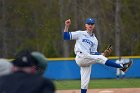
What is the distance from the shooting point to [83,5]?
4088 centimetres

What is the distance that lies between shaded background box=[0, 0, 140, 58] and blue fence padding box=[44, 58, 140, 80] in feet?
53.7

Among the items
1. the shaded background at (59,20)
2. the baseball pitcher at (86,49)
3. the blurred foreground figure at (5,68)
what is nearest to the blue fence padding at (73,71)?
the baseball pitcher at (86,49)

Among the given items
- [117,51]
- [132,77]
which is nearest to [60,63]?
[132,77]

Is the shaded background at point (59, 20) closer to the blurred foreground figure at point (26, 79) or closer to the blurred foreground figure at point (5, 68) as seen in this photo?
the blurred foreground figure at point (5, 68)

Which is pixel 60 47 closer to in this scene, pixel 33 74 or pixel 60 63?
→ pixel 60 63

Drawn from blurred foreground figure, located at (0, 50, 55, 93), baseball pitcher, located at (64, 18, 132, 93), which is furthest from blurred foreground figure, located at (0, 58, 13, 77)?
baseball pitcher, located at (64, 18, 132, 93)

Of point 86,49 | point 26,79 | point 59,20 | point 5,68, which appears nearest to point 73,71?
point 86,49

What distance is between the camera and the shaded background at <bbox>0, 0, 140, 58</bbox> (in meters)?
40.8

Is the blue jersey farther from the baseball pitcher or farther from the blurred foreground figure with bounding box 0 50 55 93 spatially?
the blurred foreground figure with bounding box 0 50 55 93

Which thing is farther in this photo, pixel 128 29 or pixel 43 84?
pixel 128 29

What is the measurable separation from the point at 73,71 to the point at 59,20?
71.8ft

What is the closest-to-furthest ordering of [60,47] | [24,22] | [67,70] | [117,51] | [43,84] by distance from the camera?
[43,84] → [67,70] → [117,51] → [24,22] → [60,47]

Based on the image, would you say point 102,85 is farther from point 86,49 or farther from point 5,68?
point 5,68

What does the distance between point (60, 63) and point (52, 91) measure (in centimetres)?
1797
